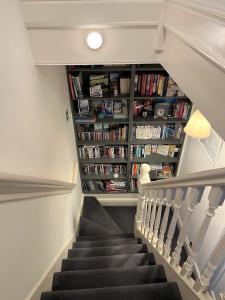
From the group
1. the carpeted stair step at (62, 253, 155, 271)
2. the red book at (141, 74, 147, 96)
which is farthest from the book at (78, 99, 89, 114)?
the carpeted stair step at (62, 253, 155, 271)

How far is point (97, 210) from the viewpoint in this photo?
3895 millimetres

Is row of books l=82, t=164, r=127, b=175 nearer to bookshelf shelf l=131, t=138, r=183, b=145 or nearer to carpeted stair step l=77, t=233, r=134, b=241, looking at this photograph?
bookshelf shelf l=131, t=138, r=183, b=145

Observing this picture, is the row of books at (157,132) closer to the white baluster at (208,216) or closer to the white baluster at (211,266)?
the white baluster at (208,216)

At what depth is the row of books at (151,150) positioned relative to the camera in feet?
11.4

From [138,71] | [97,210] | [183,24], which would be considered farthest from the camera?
[97,210]

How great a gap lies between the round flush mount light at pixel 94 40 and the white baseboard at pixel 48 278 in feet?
5.16

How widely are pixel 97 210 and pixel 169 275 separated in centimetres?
Result: 238

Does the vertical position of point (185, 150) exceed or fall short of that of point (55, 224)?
it exceeds it

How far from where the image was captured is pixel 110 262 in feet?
7.11

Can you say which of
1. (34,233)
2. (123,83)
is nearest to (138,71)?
(123,83)

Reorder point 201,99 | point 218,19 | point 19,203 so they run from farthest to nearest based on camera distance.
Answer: point 19,203 < point 201,99 < point 218,19

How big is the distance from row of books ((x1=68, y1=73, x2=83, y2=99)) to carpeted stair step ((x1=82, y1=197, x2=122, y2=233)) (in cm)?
184

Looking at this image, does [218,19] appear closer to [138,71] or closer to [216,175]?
[216,175]

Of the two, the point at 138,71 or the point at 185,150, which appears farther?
the point at 185,150
